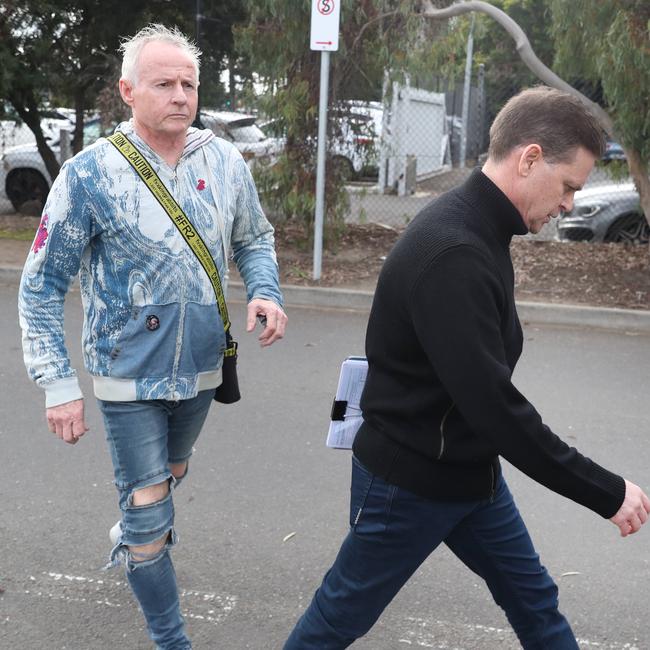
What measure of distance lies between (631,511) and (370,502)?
23.7 inches

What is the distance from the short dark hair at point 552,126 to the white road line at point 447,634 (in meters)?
1.84

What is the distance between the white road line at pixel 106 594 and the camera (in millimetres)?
3516

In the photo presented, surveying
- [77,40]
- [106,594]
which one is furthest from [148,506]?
[77,40]

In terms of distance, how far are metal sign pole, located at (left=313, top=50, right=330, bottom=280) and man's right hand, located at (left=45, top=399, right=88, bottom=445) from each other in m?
6.18

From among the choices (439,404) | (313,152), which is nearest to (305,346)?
(313,152)

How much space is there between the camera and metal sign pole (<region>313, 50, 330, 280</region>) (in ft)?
28.2

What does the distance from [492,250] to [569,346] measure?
548cm

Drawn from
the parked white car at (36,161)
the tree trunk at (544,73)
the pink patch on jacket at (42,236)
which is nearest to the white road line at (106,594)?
the pink patch on jacket at (42,236)

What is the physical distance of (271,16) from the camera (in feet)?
30.7

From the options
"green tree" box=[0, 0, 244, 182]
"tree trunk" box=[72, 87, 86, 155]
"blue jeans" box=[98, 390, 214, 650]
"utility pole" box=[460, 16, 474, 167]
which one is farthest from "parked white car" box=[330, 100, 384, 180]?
"utility pole" box=[460, 16, 474, 167]

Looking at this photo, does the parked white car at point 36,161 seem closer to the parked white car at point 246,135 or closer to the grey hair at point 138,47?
the parked white car at point 246,135

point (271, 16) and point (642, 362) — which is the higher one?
point (271, 16)

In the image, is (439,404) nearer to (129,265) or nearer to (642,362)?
(129,265)

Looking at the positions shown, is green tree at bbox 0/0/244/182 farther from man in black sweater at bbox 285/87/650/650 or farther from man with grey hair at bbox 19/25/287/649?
man in black sweater at bbox 285/87/650/650
